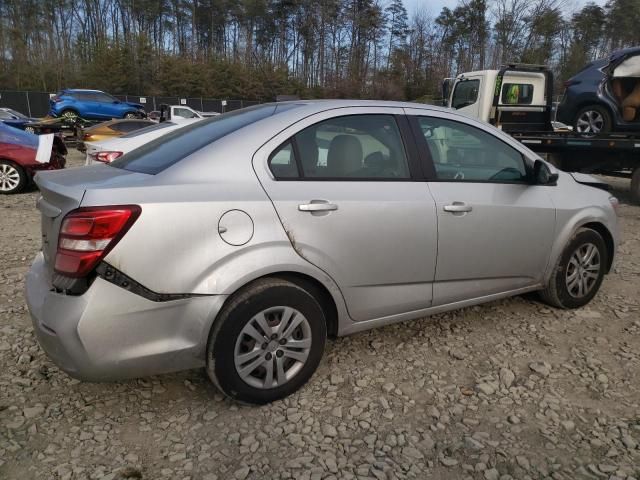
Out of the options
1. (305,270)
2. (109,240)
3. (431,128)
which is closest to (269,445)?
(305,270)

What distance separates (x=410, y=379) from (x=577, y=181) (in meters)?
2.25

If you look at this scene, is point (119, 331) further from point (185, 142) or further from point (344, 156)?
point (344, 156)

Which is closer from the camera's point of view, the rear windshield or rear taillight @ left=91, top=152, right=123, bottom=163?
the rear windshield

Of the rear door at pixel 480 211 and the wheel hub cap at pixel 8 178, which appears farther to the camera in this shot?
the wheel hub cap at pixel 8 178

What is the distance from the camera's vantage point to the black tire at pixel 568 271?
3.76 meters

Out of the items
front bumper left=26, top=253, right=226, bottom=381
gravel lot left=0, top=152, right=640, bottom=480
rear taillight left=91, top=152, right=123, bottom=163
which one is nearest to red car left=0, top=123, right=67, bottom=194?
rear taillight left=91, top=152, right=123, bottom=163

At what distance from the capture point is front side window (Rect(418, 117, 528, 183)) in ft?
10.5

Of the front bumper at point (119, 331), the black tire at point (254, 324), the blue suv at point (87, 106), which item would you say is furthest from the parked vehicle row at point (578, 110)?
the blue suv at point (87, 106)

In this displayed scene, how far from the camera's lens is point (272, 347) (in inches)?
102

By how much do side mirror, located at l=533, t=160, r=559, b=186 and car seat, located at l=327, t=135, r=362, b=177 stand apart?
1.37 metres

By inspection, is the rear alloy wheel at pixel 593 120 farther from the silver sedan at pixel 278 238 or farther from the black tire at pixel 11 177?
the black tire at pixel 11 177

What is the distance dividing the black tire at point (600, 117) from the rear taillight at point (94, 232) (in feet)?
30.3

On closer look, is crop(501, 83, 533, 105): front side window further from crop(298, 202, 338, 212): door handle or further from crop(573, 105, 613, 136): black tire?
crop(298, 202, 338, 212): door handle

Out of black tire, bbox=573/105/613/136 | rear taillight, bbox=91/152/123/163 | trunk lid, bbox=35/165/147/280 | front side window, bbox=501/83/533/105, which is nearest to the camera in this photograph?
trunk lid, bbox=35/165/147/280
